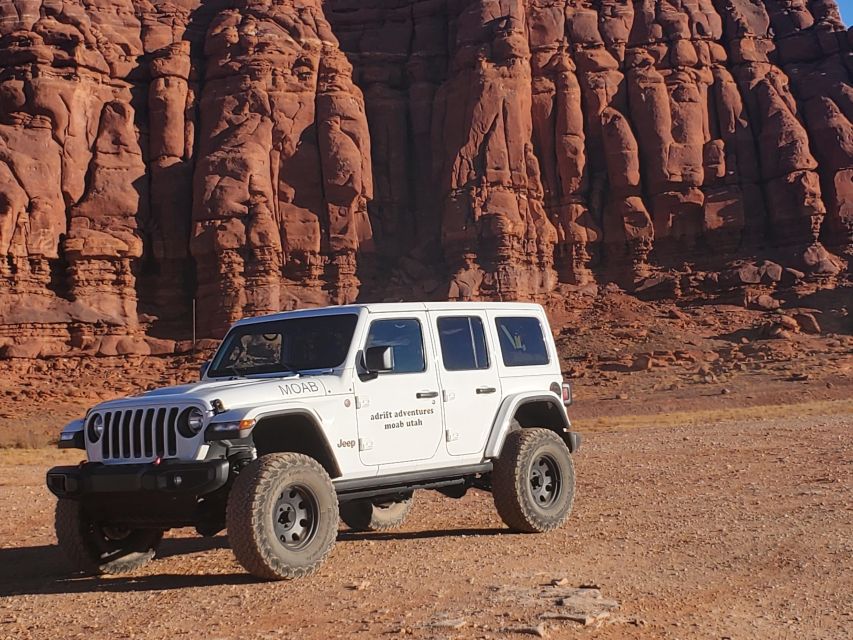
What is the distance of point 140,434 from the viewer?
7.68m

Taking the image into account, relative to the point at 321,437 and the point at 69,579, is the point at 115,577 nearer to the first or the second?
the point at 69,579

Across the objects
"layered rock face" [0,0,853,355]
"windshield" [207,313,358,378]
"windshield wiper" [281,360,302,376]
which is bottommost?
"windshield wiper" [281,360,302,376]

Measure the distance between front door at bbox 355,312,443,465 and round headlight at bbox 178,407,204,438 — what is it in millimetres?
1436

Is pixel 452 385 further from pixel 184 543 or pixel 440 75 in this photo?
pixel 440 75

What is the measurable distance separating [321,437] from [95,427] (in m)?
1.91

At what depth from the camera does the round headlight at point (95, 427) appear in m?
8.02

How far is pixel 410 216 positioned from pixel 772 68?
2575 cm

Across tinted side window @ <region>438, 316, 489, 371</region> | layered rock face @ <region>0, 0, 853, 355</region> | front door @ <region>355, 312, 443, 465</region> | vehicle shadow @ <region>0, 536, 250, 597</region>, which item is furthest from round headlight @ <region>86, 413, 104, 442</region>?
layered rock face @ <region>0, 0, 853, 355</region>

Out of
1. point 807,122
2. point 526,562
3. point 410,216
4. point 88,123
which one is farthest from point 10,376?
point 807,122

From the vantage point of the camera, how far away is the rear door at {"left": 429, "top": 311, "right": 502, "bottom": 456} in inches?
363

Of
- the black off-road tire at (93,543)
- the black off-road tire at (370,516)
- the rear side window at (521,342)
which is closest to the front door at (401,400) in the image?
the rear side window at (521,342)

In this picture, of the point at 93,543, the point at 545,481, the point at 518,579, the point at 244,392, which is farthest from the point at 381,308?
the point at 93,543

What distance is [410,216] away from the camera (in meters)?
59.2

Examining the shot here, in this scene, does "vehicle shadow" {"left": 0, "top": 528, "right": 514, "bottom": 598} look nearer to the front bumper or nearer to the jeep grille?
the front bumper
